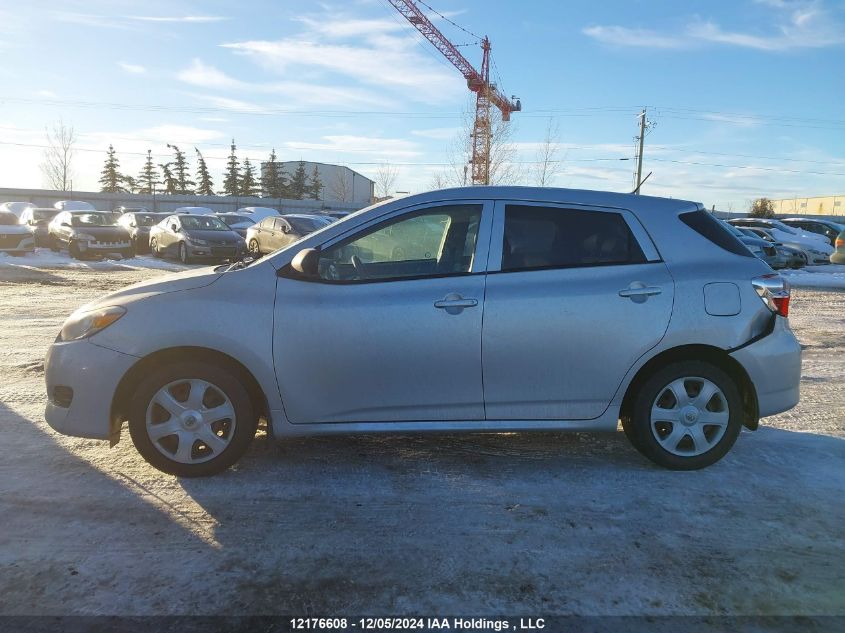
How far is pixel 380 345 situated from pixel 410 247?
0.79 metres

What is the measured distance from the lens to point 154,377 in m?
3.79

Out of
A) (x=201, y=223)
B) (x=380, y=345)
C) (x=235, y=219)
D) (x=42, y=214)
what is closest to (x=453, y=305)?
(x=380, y=345)

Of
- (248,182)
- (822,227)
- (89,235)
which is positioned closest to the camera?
(89,235)

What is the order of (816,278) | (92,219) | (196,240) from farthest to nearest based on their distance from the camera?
(92,219) → (196,240) → (816,278)

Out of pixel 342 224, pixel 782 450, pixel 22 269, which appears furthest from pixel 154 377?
pixel 22 269

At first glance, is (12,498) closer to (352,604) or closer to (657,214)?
(352,604)

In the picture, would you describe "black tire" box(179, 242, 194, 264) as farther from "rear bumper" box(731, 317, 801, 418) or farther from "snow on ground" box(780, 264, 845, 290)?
"rear bumper" box(731, 317, 801, 418)

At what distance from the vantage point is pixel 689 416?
4027 mm

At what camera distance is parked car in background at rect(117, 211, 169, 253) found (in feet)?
77.2

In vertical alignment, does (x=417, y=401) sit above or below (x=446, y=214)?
below

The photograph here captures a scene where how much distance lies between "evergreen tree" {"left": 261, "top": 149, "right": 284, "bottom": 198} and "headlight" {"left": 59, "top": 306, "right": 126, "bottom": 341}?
74735mm

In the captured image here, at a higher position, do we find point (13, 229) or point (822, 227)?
point (822, 227)

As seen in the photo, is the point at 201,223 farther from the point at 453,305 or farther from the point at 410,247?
the point at 453,305

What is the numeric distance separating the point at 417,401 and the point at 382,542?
0.91 metres
